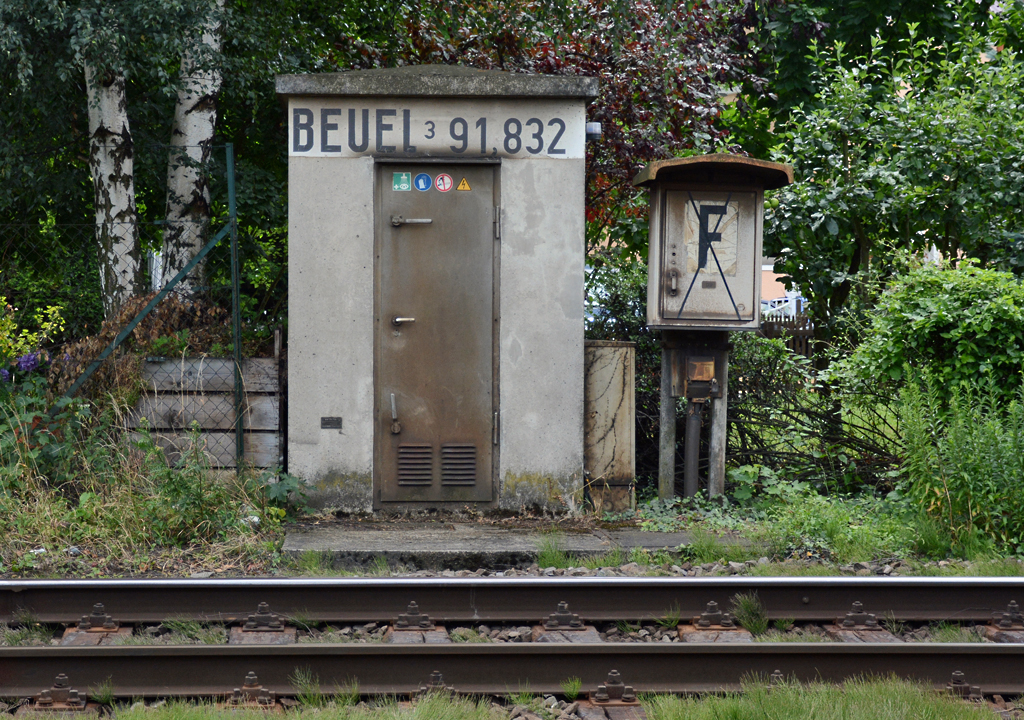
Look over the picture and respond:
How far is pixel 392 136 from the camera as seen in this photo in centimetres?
707

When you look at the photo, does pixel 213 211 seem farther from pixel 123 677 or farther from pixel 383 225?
pixel 123 677

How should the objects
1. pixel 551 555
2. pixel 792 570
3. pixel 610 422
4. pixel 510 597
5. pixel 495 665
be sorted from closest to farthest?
pixel 495 665 → pixel 510 597 → pixel 792 570 → pixel 551 555 → pixel 610 422

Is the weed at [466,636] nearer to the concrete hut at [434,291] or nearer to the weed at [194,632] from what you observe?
the weed at [194,632]

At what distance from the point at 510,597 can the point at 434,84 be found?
4.08m

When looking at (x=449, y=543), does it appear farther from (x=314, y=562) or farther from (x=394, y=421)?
(x=394, y=421)

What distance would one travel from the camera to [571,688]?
12.8 feet

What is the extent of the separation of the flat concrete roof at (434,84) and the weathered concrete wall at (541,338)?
0.56 meters

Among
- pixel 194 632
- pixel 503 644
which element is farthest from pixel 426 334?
pixel 503 644

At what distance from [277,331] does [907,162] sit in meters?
5.84

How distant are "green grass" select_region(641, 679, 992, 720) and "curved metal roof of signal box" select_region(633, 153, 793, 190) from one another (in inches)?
159

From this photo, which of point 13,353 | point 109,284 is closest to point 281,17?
point 109,284

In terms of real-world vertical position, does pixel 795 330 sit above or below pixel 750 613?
above

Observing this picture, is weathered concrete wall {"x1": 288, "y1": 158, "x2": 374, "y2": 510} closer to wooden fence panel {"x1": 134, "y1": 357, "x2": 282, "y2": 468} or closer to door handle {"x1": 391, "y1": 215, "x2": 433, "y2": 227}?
door handle {"x1": 391, "y1": 215, "x2": 433, "y2": 227}

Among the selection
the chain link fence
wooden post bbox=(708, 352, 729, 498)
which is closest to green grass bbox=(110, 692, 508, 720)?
the chain link fence
